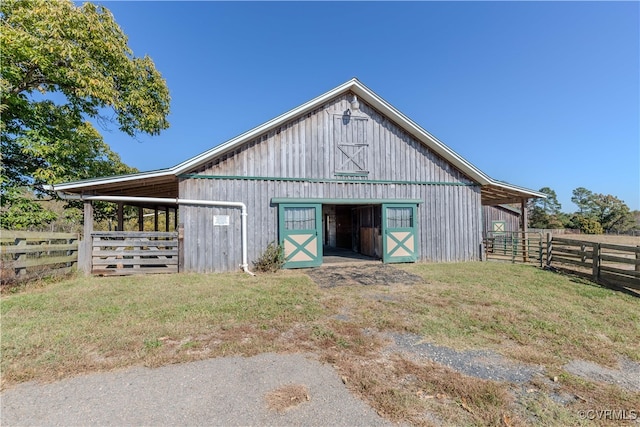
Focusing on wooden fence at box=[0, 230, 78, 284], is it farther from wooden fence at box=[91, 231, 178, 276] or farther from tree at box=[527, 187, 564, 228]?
tree at box=[527, 187, 564, 228]

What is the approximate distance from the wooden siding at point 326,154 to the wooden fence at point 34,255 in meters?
3.75

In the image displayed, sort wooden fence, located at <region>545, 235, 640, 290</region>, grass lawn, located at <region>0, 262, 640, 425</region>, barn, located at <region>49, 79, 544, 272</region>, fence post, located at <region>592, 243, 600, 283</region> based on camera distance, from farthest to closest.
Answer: barn, located at <region>49, 79, 544, 272</region> → fence post, located at <region>592, 243, 600, 283</region> → wooden fence, located at <region>545, 235, 640, 290</region> → grass lawn, located at <region>0, 262, 640, 425</region>

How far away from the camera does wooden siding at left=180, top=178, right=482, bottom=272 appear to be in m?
8.28

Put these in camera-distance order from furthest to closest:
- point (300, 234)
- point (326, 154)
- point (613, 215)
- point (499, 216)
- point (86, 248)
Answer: point (613, 215), point (499, 216), point (326, 154), point (300, 234), point (86, 248)

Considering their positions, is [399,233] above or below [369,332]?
above

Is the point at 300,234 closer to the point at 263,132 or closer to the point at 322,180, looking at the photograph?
the point at 322,180

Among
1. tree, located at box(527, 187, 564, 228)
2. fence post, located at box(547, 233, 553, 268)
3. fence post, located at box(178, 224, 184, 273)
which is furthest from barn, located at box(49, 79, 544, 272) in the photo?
tree, located at box(527, 187, 564, 228)

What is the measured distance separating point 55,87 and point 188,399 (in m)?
13.2

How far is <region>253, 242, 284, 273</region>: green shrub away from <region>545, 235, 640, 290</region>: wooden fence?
8.17 metres

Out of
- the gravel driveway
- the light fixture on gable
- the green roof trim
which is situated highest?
the light fixture on gable

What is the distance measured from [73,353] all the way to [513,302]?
22.4 ft

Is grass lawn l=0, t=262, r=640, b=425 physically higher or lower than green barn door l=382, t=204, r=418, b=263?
lower

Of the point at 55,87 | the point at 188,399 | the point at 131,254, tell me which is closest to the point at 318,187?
the point at 131,254

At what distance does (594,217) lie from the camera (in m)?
42.1
